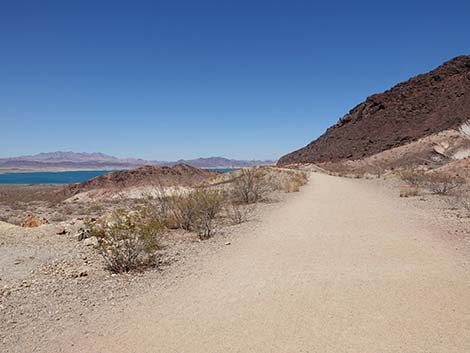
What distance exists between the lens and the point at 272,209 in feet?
43.5

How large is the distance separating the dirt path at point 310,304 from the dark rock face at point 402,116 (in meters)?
52.4

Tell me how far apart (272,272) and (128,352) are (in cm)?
282

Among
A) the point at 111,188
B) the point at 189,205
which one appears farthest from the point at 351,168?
the point at 189,205

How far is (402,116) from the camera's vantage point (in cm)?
6469

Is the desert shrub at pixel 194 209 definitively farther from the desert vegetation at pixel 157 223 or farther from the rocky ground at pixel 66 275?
the rocky ground at pixel 66 275

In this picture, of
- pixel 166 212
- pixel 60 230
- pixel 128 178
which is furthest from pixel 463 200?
pixel 128 178

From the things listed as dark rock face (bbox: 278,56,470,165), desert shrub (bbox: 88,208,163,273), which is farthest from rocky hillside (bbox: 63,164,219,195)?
desert shrub (bbox: 88,208,163,273)

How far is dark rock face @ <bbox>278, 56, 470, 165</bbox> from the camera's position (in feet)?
184

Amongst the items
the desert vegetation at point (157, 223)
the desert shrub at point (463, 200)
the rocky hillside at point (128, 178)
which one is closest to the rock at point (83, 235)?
the desert vegetation at point (157, 223)

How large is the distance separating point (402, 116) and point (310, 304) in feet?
223

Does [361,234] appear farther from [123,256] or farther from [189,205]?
[123,256]

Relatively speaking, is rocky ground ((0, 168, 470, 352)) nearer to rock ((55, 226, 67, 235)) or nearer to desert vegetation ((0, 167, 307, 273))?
rock ((55, 226, 67, 235))

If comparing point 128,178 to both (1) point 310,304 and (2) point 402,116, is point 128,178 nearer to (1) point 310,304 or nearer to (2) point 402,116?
(1) point 310,304

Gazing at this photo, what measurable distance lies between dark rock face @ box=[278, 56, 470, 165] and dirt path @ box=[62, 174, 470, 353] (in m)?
52.4
